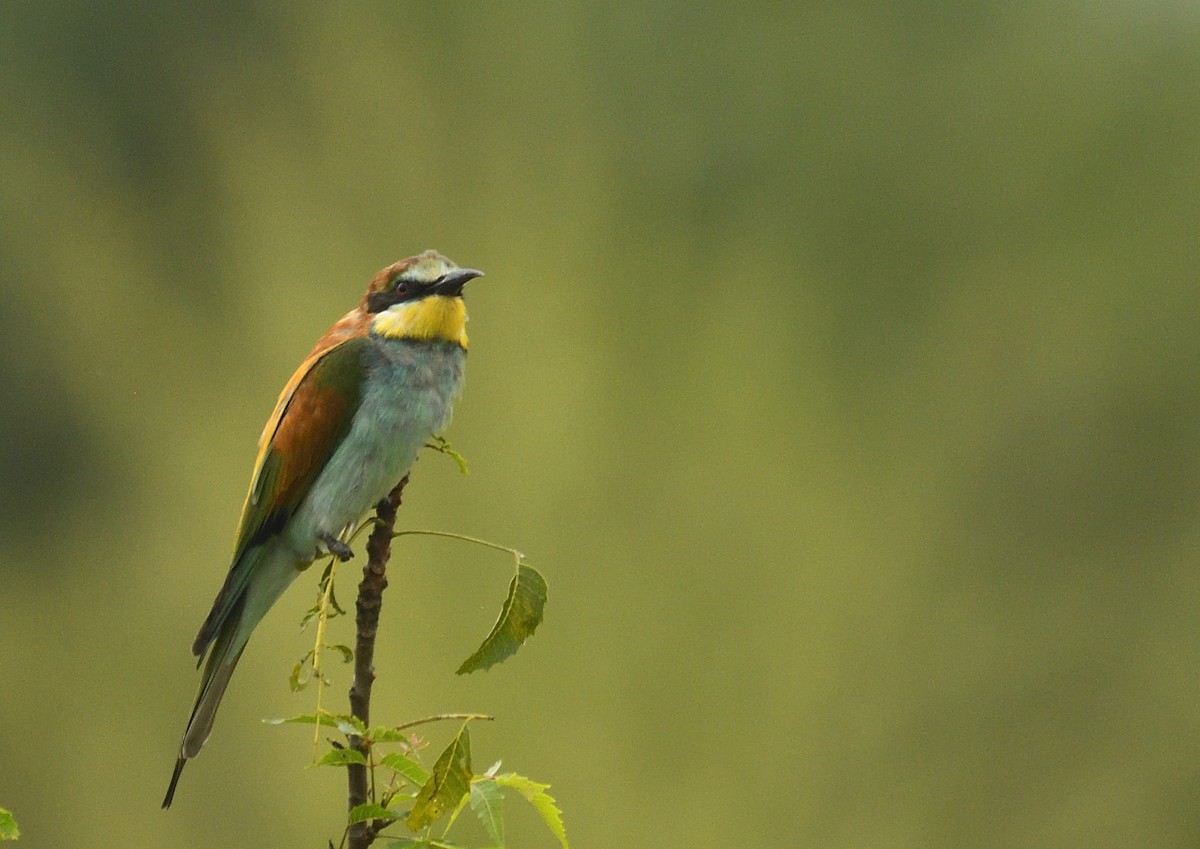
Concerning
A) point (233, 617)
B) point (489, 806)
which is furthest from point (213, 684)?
point (489, 806)

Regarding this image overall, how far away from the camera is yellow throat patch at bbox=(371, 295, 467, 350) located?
1.35 meters

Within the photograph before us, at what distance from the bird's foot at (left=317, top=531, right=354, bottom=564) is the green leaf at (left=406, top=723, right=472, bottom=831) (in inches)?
16.3

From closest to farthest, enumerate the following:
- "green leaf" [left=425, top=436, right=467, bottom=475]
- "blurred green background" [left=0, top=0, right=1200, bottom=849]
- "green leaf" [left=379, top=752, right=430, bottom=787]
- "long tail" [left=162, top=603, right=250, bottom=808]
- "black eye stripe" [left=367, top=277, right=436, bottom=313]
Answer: "green leaf" [left=379, top=752, right=430, bottom=787] → "green leaf" [left=425, top=436, right=467, bottom=475] → "long tail" [left=162, top=603, right=250, bottom=808] → "black eye stripe" [left=367, top=277, right=436, bottom=313] → "blurred green background" [left=0, top=0, right=1200, bottom=849]

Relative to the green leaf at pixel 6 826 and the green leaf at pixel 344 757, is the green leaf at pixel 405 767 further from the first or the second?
the green leaf at pixel 6 826

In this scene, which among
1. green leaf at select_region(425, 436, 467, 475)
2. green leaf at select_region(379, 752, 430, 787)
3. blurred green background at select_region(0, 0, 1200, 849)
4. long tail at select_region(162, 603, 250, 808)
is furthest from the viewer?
blurred green background at select_region(0, 0, 1200, 849)

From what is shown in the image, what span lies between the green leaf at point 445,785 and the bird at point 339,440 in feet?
1.49

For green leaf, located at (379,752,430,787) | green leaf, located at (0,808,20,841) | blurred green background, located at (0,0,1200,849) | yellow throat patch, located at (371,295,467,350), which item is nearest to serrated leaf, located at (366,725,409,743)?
green leaf, located at (379,752,430,787)

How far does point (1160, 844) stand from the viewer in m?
2.85

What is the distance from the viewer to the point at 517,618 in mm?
1009

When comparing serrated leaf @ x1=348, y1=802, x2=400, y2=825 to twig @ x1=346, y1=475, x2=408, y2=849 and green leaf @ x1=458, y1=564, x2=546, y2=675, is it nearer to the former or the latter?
twig @ x1=346, y1=475, x2=408, y2=849

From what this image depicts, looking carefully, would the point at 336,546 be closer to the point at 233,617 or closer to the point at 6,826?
the point at 233,617

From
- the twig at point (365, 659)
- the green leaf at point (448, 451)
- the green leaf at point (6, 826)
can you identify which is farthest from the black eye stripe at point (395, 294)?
the green leaf at point (6, 826)

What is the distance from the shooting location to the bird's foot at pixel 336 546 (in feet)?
4.20

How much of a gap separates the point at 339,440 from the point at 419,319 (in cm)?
17
